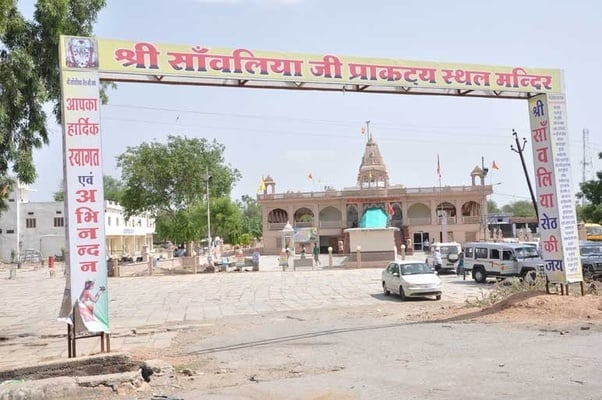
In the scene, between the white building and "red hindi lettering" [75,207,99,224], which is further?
the white building

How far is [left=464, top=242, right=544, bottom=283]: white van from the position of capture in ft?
74.2

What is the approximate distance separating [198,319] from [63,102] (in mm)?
7936

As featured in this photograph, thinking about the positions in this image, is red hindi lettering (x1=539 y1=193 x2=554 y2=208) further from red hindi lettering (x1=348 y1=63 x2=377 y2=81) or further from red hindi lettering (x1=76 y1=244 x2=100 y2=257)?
red hindi lettering (x1=76 y1=244 x2=100 y2=257)

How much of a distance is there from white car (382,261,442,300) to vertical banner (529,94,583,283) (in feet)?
18.1

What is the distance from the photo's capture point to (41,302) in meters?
23.1

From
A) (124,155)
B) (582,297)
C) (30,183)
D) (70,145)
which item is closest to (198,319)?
(30,183)

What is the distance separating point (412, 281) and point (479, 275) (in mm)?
6627

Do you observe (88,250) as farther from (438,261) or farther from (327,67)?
A: (438,261)

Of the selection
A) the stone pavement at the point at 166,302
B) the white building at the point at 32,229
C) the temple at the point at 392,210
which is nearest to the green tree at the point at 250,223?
the temple at the point at 392,210

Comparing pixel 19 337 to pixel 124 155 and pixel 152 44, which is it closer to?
pixel 152 44

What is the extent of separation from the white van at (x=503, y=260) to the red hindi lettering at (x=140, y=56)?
16141mm

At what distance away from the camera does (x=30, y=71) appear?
12250 mm

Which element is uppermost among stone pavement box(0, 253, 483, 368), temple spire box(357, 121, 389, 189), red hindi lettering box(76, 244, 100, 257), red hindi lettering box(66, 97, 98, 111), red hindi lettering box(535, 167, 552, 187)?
temple spire box(357, 121, 389, 189)

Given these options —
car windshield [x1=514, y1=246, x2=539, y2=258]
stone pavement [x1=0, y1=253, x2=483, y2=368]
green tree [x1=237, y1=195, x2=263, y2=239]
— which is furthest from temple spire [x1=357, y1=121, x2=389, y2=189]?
car windshield [x1=514, y1=246, x2=539, y2=258]
